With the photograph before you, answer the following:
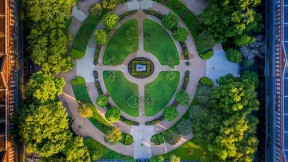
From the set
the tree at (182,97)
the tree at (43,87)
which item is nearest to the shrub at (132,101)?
→ the tree at (182,97)

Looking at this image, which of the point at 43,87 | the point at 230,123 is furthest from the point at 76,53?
the point at 230,123

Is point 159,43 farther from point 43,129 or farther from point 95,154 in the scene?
point 43,129

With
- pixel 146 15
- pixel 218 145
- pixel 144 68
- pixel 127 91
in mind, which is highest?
pixel 146 15

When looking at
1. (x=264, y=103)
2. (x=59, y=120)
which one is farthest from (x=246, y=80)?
(x=59, y=120)

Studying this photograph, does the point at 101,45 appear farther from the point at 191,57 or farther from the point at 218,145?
the point at 218,145

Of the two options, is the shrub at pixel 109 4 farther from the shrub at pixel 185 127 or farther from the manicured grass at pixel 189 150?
the manicured grass at pixel 189 150

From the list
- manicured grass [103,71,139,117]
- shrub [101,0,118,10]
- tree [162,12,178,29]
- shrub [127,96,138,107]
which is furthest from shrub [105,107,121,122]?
shrub [101,0,118,10]
